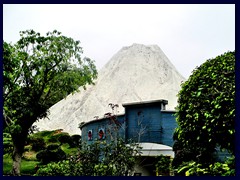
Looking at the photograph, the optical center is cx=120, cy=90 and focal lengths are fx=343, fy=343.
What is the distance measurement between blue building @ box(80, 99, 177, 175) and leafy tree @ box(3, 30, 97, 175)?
3.36 m

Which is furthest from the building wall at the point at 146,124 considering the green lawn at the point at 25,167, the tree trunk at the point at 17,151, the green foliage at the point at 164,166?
the green lawn at the point at 25,167

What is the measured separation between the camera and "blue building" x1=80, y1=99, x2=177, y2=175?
11711mm

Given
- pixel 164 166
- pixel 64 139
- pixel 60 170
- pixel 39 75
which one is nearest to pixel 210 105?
pixel 60 170

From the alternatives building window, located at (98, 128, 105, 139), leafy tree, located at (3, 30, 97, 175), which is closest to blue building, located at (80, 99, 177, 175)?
building window, located at (98, 128, 105, 139)

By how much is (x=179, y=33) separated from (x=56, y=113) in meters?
15.7

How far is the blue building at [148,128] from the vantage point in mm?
→ 11711

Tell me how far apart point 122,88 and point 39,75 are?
22798 millimetres

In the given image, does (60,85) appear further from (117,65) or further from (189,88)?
(117,65)

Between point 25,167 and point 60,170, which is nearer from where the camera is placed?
point 60,170

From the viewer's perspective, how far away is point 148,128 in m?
12.4

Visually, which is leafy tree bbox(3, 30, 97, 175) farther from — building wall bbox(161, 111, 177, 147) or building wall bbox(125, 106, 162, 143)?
building wall bbox(161, 111, 177, 147)

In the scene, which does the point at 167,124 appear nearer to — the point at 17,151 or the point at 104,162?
the point at 104,162

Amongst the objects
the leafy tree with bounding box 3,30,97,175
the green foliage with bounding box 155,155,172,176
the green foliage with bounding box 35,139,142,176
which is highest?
the leafy tree with bounding box 3,30,97,175

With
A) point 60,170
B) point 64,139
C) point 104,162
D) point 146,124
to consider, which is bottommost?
point 64,139
